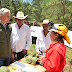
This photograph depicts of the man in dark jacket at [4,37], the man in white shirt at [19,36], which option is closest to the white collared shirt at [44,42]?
the man in white shirt at [19,36]

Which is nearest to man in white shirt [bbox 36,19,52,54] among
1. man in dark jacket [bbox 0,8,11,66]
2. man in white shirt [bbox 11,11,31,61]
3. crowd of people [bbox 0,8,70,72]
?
crowd of people [bbox 0,8,70,72]

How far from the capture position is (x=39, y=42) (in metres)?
2.76

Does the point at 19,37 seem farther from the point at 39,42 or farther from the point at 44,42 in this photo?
the point at 44,42

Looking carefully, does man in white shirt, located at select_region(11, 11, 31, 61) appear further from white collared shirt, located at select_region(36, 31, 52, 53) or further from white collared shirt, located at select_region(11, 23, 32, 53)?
white collared shirt, located at select_region(36, 31, 52, 53)

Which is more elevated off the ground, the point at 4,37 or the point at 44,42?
the point at 4,37

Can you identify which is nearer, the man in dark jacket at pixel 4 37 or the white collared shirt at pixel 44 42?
the man in dark jacket at pixel 4 37

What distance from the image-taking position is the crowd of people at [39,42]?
A: 1.39m

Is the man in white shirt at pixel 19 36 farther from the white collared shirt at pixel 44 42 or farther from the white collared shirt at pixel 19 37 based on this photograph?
the white collared shirt at pixel 44 42

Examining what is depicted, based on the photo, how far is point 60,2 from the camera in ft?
32.4

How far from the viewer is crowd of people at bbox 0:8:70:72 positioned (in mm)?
1395

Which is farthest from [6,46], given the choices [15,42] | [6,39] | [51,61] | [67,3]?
[67,3]

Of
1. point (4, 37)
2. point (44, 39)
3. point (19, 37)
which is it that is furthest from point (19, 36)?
point (44, 39)

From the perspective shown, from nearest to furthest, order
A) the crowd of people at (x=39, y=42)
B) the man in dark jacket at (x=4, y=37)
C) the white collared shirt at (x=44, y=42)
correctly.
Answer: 1. the crowd of people at (x=39, y=42)
2. the man in dark jacket at (x=4, y=37)
3. the white collared shirt at (x=44, y=42)

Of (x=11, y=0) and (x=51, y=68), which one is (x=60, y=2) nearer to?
(x=11, y=0)
